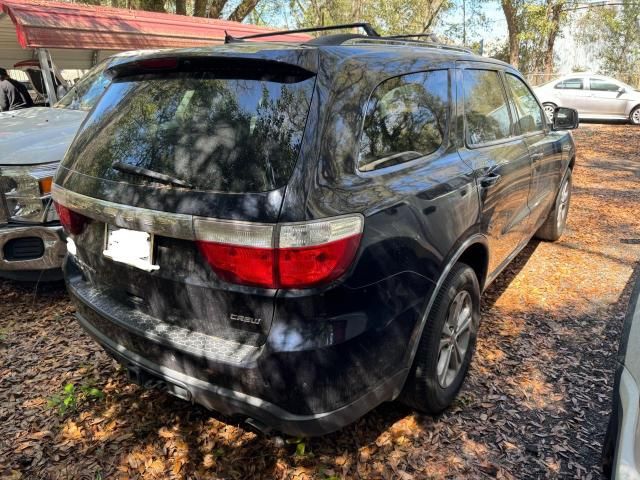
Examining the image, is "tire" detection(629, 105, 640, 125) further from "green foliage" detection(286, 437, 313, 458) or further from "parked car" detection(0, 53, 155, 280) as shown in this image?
"green foliage" detection(286, 437, 313, 458)

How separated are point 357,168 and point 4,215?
9.52 feet

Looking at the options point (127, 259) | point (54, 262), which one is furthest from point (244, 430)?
point (54, 262)

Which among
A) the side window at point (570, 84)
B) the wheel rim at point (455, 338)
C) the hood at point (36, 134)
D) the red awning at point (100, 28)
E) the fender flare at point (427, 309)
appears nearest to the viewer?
the fender flare at point (427, 309)

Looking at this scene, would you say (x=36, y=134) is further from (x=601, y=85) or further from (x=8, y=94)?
(x=601, y=85)

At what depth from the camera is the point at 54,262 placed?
139 inches

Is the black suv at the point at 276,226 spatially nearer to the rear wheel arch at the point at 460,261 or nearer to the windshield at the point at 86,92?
the rear wheel arch at the point at 460,261

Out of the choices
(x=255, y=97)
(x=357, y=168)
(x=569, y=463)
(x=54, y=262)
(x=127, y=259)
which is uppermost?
(x=255, y=97)

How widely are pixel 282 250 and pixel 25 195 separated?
268 centimetres

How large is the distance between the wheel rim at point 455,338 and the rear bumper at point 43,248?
270cm

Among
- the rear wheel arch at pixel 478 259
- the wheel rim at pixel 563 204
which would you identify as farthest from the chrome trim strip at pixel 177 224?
the wheel rim at pixel 563 204

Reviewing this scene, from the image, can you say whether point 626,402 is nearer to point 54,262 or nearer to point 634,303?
point 634,303

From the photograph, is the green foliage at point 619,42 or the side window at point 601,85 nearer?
the side window at point 601,85

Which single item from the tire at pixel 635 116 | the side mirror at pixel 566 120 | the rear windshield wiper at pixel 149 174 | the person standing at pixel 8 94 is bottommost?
the tire at pixel 635 116

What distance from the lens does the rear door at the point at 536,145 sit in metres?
3.75
